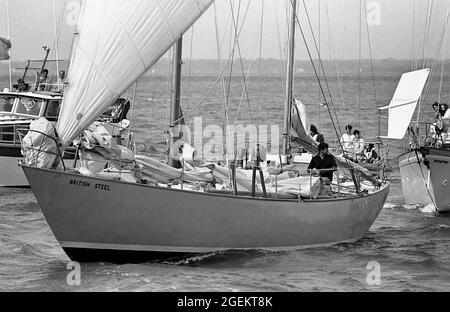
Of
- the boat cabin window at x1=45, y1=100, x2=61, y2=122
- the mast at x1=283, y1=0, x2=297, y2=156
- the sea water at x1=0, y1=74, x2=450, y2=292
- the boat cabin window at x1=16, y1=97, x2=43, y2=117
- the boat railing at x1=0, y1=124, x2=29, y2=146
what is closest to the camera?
the sea water at x1=0, y1=74, x2=450, y2=292

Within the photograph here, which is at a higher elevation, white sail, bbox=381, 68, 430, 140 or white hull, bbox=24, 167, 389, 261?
white sail, bbox=381, 68, 430, 140

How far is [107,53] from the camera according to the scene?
1596 centimetres

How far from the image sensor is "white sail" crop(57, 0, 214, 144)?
52.2 ft

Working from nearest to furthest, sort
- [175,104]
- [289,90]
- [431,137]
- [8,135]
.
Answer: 1. [175,104]
2. [289,90]
3. [431,137]
4. [8,135]

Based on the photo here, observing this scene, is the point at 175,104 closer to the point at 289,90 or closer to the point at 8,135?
the point at 289,90

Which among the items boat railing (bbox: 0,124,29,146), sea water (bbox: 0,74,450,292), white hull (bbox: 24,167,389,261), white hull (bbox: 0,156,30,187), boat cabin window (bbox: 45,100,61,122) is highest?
boat cabin window (bbox: 45,100,61,122)

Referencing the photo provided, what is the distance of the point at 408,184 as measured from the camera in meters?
29.1

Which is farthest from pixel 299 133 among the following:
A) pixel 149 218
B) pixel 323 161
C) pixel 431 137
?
pixel 149 218

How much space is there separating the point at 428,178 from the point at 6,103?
12975mm

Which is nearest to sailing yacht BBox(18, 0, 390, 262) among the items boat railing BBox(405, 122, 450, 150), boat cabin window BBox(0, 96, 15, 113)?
boat railing BBox(405, 122, 450, 150)

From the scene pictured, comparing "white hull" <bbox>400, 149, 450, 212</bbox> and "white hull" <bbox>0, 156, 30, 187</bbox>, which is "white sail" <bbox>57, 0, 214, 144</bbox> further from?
"white hull" <bbox>0, 156, 30, 187</bbox>

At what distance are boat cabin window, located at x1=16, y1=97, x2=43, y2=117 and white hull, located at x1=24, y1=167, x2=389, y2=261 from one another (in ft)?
44.8

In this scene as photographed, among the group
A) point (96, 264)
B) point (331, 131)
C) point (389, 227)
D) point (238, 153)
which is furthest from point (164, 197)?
point (331, 131)
